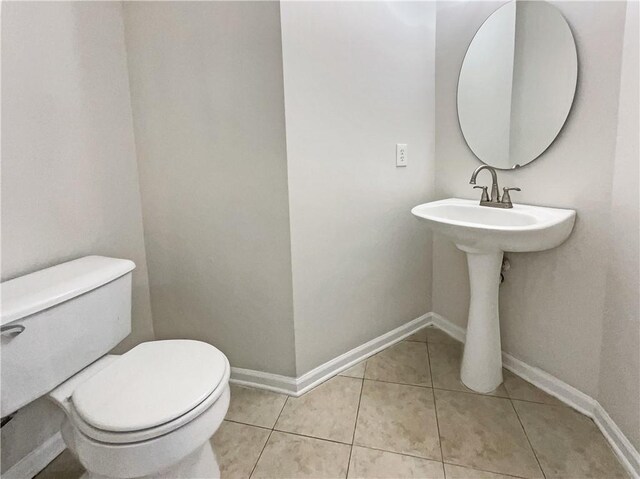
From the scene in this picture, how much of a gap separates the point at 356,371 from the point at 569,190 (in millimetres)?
1192

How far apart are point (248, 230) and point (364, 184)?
588 mm

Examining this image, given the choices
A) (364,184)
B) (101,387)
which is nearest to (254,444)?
(101,387)

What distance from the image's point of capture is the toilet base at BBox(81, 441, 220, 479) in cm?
95

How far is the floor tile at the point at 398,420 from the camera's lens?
4.14 feet

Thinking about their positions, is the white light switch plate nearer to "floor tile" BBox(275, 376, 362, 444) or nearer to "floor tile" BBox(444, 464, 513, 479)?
"floor tile" BBox(275, 376, 362, 444)

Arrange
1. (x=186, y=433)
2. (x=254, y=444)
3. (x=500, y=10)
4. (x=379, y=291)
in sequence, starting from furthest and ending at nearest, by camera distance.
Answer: (x=379, y=291)
(x=500, y=10)
(x=254, y=444)
(x=186, y=433)

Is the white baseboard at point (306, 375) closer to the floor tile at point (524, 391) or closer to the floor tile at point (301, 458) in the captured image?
the floor tile at point (301, 458)

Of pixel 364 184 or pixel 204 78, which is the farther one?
pixel 364 184

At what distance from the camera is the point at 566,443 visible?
4.06 ft

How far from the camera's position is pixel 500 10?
1.52m

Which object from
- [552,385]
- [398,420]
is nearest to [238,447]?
[398,420]

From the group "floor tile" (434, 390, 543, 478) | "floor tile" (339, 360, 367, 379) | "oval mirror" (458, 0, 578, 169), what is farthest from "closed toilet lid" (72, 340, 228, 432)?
"oval mirror" (458, 0, 578, 169)

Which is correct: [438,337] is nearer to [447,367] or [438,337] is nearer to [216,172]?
[447,367]

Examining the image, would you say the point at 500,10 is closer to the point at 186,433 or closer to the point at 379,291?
the point at 379,291
